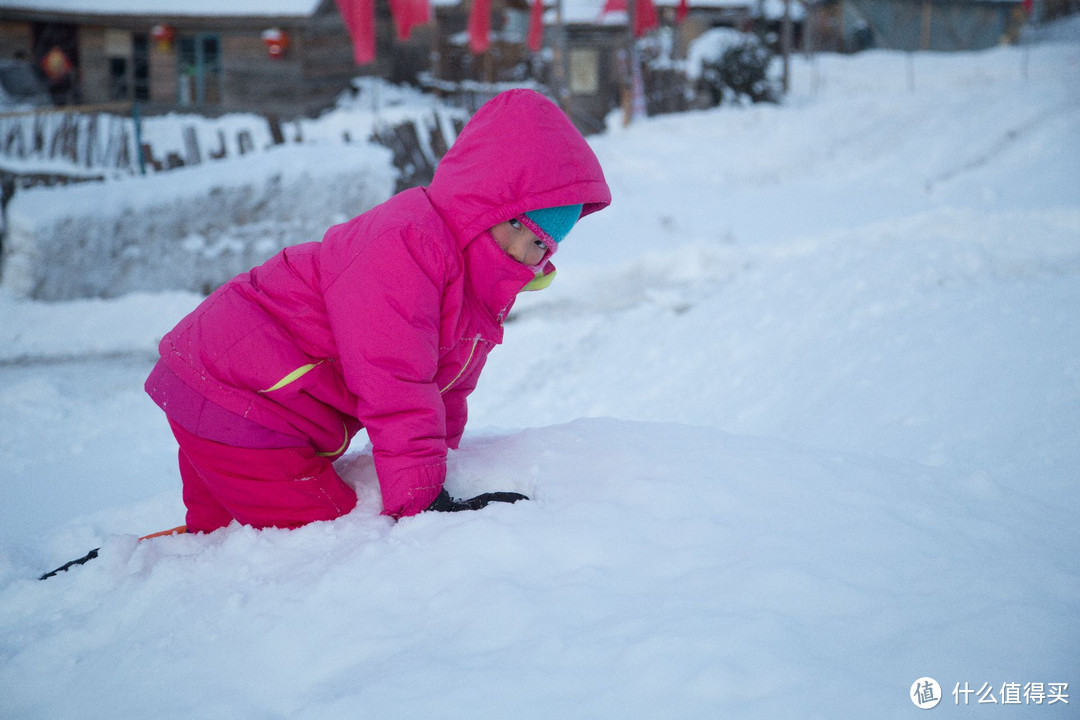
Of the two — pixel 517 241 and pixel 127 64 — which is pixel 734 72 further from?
pixel 517 241

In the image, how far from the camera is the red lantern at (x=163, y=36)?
1599cm

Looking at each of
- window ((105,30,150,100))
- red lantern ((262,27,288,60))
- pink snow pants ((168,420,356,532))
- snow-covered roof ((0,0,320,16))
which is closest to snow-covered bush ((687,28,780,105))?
snow-covered roof ((0,0,320,16))

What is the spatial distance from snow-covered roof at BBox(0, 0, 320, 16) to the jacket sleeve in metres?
15.4

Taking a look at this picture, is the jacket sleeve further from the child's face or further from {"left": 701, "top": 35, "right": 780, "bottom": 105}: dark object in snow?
{"left": 701, "top": 35, "right": 780, "bottom": 105}: dark object in snow

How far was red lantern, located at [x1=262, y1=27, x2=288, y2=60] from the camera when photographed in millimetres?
15641

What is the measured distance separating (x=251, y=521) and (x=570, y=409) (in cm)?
229

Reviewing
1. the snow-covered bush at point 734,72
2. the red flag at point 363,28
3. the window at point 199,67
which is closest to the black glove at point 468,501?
the red flag at point 363,28

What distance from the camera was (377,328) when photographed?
5.83ft

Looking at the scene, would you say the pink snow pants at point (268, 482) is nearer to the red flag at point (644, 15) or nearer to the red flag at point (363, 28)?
the red flag at point (363, 28)

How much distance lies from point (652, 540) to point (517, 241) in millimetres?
781

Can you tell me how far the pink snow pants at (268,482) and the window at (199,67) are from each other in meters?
16.8

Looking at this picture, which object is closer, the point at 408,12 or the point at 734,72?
the point at 408,12

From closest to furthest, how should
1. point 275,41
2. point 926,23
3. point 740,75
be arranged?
point 275,41, point 740,75, point 926,23
